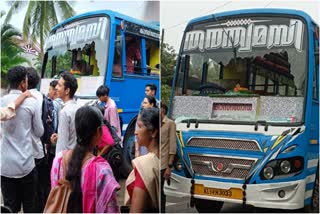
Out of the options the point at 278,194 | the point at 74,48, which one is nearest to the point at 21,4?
the point at 74,48

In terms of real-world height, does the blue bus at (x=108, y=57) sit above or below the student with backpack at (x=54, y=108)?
above

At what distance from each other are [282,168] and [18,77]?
1.58m

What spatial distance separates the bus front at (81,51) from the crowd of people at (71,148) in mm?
62

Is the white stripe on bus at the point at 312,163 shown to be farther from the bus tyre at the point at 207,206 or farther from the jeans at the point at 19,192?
the jeans at the point at 19,192

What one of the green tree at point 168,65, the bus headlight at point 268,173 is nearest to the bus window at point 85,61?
the green tree at point 168,65

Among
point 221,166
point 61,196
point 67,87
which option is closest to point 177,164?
point 221,166

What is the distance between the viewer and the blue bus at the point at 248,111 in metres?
1.94

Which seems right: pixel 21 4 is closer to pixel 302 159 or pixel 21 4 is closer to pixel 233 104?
pixel 233 104

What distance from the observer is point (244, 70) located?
209 centimetres

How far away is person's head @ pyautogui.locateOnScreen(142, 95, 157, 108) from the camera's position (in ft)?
7.07

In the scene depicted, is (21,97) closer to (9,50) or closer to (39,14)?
(9,50)

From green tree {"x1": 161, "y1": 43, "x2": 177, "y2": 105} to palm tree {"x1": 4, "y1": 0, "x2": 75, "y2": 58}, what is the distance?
0.63 metres

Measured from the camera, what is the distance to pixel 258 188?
1.93 metres

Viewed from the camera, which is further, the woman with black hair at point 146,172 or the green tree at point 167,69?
the green tree at point 167,69
